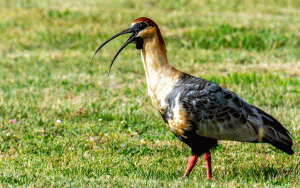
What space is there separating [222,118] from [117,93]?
13.2ft

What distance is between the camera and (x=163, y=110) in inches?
181

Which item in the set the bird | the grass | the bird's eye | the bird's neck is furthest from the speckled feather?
the bird's eye

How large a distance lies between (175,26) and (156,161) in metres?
9.62

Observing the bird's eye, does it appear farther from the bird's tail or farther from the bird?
the bird's tail

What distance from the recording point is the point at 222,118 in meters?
4.58

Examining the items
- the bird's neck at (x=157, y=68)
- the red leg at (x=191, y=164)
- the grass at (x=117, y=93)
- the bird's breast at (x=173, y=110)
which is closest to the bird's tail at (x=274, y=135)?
the grass at (x=117, y=93)

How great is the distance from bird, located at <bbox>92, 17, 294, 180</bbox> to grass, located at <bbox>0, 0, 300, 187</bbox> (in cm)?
44

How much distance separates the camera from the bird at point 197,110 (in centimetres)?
452

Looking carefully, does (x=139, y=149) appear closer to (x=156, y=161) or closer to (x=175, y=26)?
(x=156, y=161)

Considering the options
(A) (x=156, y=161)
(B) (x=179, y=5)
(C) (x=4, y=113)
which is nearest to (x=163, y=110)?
(A) (x=156, y=161)

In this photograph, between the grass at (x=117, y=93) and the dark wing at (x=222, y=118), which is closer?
the dark wing at (x=222, y=118)

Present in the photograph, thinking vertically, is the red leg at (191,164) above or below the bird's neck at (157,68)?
below

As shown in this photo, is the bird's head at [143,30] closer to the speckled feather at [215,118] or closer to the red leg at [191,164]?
the speckled feather at [215,118]

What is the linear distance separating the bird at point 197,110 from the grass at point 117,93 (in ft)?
1.45
